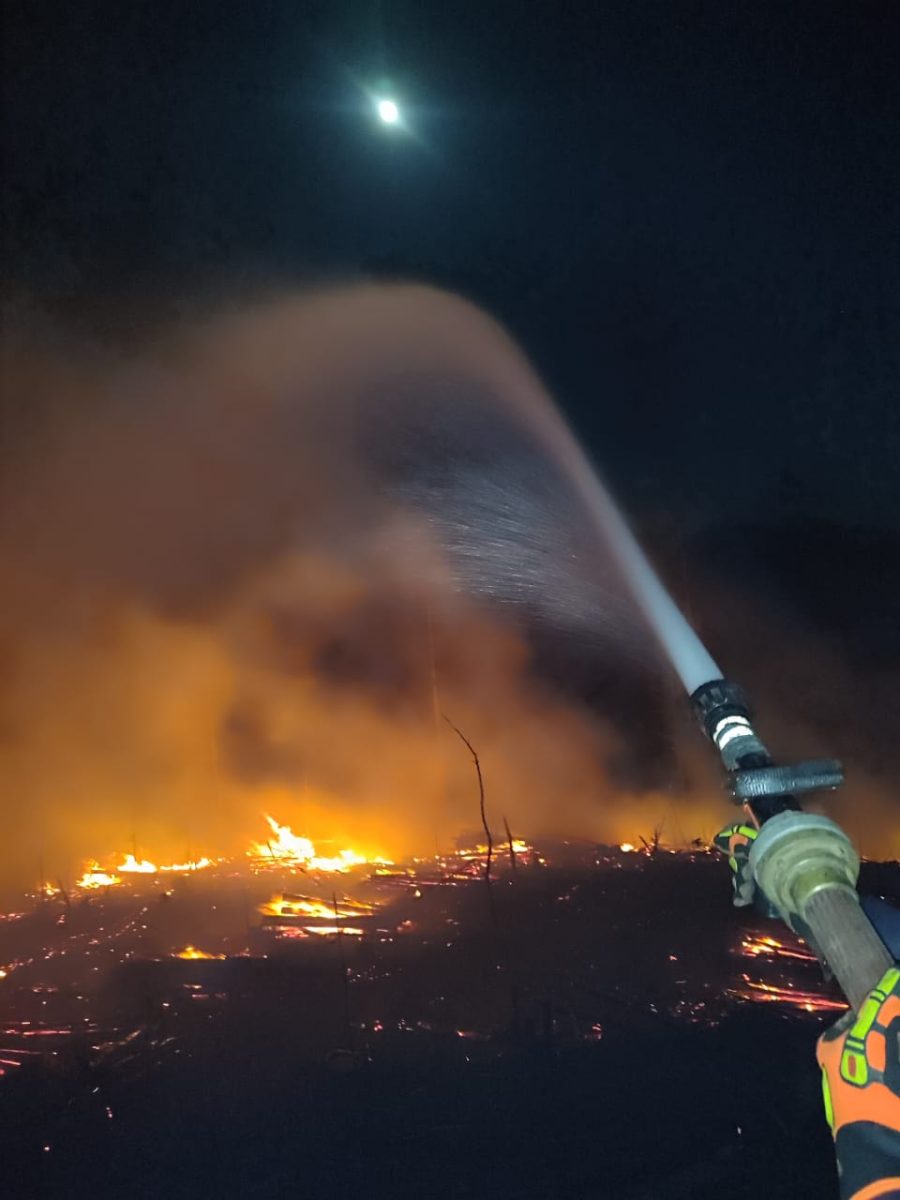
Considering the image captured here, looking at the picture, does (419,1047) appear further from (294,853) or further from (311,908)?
(294,853)

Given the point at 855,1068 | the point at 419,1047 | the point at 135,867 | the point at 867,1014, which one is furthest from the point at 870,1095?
the point at 135,867

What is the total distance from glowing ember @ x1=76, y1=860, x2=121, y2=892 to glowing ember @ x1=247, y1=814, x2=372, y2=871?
2.38 metres

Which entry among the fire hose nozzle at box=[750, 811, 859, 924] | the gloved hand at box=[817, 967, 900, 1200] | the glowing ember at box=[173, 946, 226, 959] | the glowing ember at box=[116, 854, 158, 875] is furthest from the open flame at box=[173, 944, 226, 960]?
the fire hose nozzle at box=[750, 811, 859, 924]

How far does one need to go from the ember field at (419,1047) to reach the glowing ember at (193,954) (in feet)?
0.12

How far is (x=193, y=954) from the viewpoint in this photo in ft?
25.7

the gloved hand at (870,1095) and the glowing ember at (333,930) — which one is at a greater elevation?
the glowing ember at (333,930)

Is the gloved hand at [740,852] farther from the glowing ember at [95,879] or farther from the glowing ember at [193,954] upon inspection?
the glowing ember at [95,879]

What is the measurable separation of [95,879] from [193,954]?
541 cm

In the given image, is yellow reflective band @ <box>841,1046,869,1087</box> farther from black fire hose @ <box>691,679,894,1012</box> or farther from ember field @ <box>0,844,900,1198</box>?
ember field @ <box>0,844,900,1198</box>

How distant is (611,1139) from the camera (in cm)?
454

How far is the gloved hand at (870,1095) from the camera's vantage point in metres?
1.47

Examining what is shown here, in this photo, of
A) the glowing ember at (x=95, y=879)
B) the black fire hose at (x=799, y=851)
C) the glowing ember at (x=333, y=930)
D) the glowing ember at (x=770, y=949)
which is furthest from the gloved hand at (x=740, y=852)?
the glowing ember at (x=95, y=879)

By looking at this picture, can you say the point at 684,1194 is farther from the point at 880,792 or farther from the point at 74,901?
the point at 880,792

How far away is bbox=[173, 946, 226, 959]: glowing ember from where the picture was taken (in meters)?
7.73
